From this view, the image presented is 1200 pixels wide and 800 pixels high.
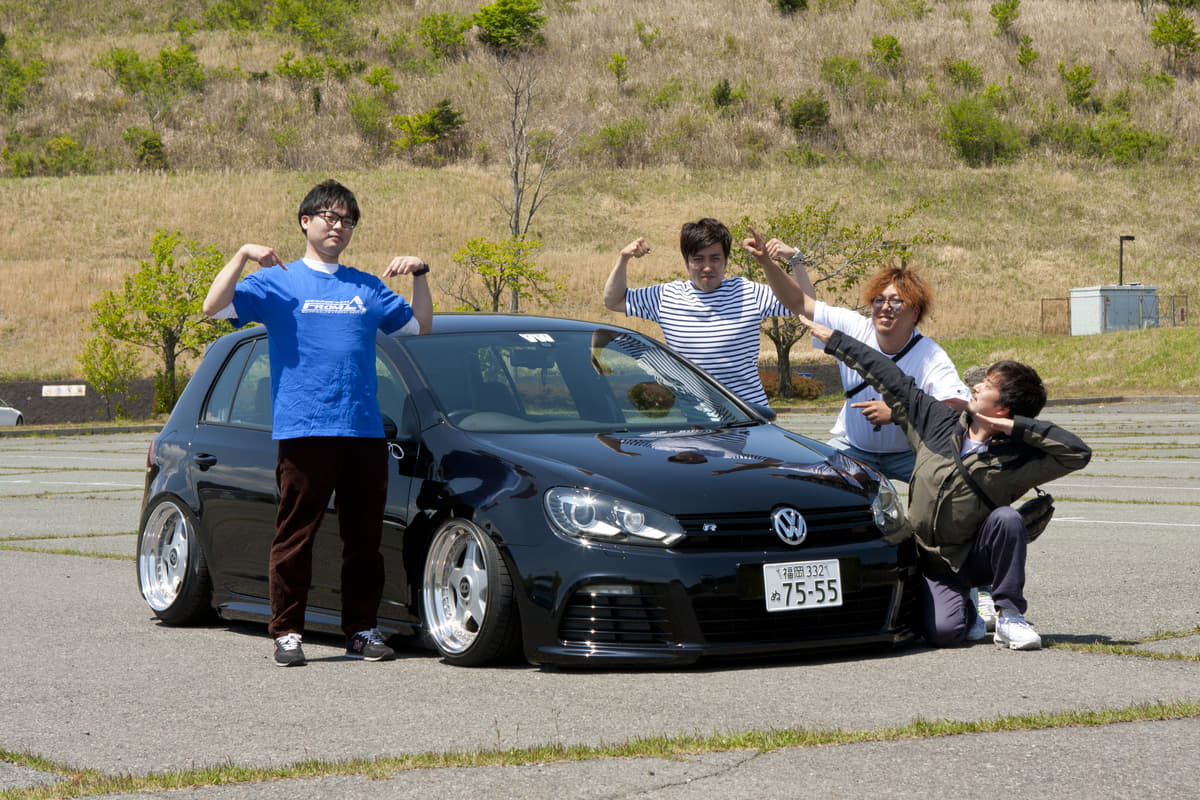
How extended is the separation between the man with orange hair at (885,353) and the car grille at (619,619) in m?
1.61

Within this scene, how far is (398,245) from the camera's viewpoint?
258 ft

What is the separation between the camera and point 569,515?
19.5ft

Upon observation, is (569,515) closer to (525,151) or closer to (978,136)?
(525,151)

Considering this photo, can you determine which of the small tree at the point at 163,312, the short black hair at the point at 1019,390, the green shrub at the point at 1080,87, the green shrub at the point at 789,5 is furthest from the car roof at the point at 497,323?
the green shrub at the point at 789,5

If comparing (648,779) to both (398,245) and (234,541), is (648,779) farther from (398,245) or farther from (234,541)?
(398,245)

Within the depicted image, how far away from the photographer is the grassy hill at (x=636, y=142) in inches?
2945

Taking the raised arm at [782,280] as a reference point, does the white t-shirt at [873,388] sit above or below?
below

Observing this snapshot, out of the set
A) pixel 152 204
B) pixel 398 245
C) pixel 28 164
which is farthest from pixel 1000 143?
pixel 28 164

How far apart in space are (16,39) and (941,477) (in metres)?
161

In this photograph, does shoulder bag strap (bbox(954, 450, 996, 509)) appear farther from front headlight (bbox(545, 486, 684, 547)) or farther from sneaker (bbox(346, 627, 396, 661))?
sneaker (bbox(346, 627, 396, 661))

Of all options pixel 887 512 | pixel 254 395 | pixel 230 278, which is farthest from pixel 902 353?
pixel 254 395

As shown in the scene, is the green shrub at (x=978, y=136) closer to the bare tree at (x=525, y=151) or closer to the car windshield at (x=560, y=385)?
the bare tree at (x=525, y=151)

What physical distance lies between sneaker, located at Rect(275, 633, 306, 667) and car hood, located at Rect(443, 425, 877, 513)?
949mm

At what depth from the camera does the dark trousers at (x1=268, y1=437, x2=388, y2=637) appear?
645 cm
